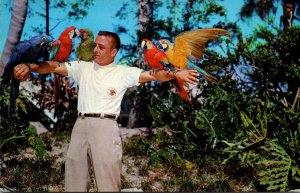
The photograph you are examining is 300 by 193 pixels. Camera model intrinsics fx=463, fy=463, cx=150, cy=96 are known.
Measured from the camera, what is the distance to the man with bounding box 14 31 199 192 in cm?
288

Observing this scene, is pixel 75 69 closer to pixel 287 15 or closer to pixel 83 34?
pixel 83 34

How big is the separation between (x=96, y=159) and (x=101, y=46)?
0.75 metres

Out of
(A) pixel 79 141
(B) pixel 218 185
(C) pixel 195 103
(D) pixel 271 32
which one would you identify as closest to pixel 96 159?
(A) pixel 79 141

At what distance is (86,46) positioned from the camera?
319 centimetres

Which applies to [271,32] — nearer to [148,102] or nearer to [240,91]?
[240,91]

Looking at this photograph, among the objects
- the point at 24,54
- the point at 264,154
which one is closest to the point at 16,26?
the point at 264,154

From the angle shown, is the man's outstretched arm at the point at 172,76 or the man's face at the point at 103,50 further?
the man's face at the point at 103,50

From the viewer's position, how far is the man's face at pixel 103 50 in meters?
3.08

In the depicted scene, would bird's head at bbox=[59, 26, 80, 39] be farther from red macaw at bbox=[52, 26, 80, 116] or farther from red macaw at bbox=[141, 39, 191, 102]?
red macaw at bbox=[141, 39, 191, 102]

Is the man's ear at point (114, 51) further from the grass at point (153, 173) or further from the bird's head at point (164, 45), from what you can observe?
the grass at point (153, 173)

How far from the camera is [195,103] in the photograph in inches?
329

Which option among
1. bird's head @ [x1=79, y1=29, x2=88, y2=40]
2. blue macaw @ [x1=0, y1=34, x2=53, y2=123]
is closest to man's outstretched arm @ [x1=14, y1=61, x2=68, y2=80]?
blue macaw @ [x1=0, y1=34, x2=53, y2=123]

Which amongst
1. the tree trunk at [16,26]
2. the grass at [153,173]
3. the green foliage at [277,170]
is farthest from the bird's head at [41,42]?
the tree trunk at [16,26]

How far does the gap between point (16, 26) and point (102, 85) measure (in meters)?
5.40
